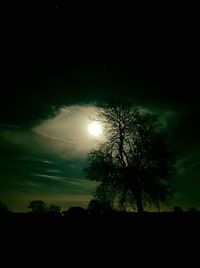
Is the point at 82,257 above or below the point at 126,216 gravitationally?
below

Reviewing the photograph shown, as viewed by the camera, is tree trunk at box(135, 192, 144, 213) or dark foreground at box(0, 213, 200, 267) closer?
dark foreground at box(0, 213, 200, 267)

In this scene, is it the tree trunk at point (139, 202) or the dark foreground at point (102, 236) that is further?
the tree trunk at point (139, 202)

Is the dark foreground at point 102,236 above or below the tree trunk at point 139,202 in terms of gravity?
below

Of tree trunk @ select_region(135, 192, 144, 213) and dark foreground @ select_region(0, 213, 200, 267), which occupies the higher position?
tree trunk @ select_region(135, 192, 144, 213)

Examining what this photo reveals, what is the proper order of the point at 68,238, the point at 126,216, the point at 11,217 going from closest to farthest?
the point at 68,238 → the point at 11,217 → the point at 126,216

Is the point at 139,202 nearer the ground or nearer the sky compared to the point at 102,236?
nearer the sky

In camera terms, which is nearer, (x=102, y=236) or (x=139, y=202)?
(x=102, y=236)

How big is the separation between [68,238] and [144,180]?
67.6ft

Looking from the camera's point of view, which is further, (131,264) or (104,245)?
(104,245)

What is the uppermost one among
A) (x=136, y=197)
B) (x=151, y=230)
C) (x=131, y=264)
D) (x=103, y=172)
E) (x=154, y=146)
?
(x=154, y=146)

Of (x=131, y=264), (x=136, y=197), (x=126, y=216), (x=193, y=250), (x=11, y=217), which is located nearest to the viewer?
(x=131, y=264)

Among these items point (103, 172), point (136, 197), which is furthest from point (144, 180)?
point (103, 172)

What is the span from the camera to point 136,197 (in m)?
29.7

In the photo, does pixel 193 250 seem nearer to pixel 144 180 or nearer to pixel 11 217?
pixel 11 217
